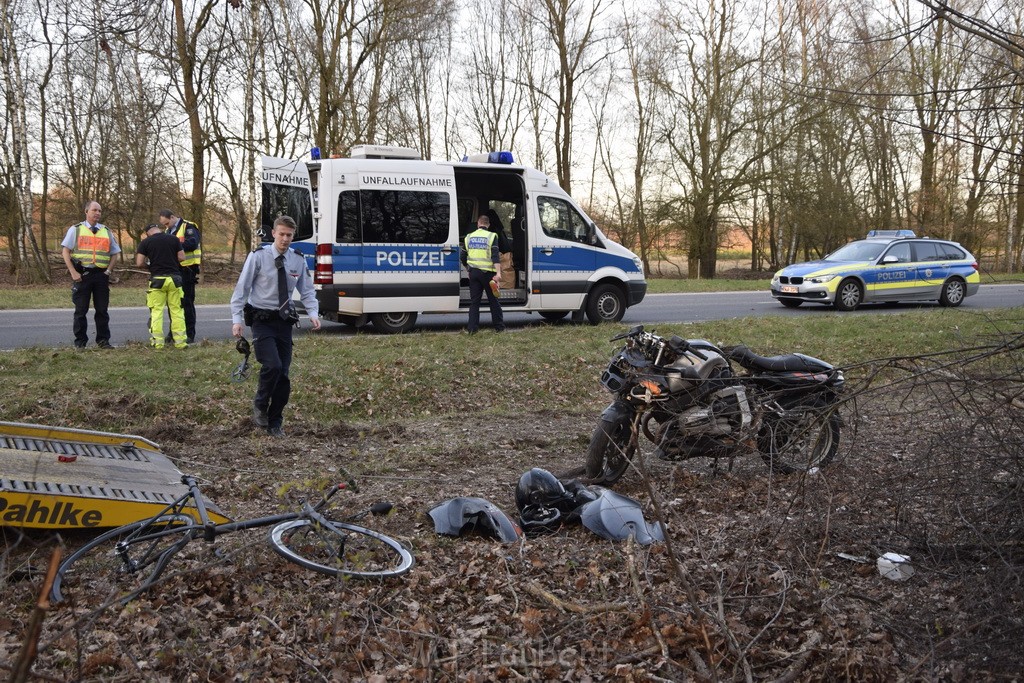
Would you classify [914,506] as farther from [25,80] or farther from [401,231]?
[25,80]

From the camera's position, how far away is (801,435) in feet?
14.3

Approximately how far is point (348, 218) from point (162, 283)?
2.85 metres

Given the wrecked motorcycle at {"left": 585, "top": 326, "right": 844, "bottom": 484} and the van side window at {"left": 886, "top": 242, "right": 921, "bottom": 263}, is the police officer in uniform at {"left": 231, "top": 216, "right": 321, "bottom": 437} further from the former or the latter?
→ the van side window at {"left": 886, "top": 242, "right": 921, "bottom": 263}

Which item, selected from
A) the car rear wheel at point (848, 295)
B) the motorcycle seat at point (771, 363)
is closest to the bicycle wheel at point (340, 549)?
the motorcycle seat at point (771, 363)

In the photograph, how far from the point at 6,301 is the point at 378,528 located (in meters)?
16.1

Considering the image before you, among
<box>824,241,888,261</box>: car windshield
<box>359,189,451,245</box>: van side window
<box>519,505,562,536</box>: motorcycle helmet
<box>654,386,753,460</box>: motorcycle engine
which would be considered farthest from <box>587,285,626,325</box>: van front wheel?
<box>519,505,562,536</box>: motorcycle helmet

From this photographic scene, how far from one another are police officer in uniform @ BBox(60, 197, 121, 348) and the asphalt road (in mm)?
440

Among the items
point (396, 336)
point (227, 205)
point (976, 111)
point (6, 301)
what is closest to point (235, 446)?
point (396, 336)

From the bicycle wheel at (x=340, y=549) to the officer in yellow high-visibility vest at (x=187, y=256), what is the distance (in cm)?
801

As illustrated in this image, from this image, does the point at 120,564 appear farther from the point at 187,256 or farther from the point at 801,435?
the point at 187,256

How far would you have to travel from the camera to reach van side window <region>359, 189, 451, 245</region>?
1268cm

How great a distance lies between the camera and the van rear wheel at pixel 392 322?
1322 cm

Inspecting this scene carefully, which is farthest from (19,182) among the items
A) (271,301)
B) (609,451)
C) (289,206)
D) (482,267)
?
(609,451)

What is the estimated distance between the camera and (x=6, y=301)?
17844mm
